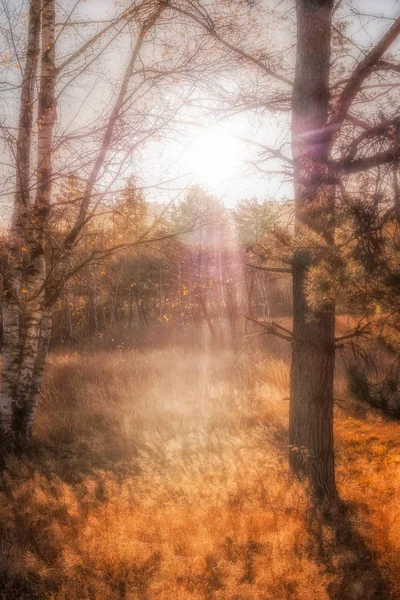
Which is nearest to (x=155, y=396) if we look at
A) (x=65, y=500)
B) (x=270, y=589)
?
(x=65, y=500)

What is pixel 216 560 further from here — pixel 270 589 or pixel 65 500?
pixel 65 500

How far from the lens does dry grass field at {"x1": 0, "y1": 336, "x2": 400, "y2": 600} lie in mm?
2574

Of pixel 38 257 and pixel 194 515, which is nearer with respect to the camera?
pixel 194 515

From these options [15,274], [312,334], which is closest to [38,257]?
[15,274]

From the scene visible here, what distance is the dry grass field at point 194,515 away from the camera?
257cm

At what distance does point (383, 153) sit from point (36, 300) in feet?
14.8

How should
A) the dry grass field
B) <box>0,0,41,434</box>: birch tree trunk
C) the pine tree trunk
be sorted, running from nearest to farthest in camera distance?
the dry grass field
the pine tree trunk
<box>0,0,41,434</box>: birch tree trunk

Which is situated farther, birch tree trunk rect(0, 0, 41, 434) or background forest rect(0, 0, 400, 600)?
birch tree trunk rect(0, 0, 41, 434)

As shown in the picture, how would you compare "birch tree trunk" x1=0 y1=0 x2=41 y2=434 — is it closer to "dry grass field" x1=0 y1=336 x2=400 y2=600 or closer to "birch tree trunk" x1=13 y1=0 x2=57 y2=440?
"birch tree trunk" x1=13 y1=0 x2=57 y2=440

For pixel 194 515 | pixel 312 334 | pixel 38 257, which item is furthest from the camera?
pixel 38 257

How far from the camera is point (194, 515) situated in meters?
3.25

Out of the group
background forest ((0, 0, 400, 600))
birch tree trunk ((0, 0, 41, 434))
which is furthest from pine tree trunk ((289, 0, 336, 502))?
birch tree trunk ((0, 0, 41, 434))

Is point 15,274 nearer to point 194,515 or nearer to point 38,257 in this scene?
point 38,257

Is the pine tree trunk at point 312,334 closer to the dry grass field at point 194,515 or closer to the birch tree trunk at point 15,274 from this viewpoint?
the dry grass field at point 194,515
